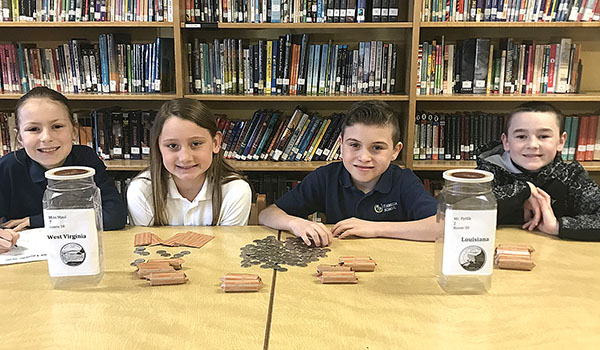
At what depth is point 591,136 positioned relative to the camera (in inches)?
134

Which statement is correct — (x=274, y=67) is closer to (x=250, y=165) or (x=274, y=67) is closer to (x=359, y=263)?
(x=250, y=165)

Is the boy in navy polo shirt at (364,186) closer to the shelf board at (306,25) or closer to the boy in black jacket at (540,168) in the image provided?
the boy in black jacket at (540,168)

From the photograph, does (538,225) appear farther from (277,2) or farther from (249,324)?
(277,2)

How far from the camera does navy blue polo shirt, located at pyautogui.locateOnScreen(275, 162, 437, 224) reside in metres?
2.11

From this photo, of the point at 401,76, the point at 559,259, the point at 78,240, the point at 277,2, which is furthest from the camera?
the point at 401,76

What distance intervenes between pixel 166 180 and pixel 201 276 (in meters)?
0.73

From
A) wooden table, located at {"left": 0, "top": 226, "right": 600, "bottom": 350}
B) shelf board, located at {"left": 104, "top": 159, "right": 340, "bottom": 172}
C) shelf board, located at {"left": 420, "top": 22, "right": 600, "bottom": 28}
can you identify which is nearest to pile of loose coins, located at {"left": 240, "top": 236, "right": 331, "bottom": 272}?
wooden table, located at {"left": 0, "top": 226, "right": 600, "bottom": 350}

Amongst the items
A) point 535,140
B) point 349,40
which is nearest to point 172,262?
point 535,140

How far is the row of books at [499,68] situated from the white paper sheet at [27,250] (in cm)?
232

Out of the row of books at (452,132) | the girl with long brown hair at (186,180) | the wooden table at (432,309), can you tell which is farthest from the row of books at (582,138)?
the girl with long brown hair at (186,180)

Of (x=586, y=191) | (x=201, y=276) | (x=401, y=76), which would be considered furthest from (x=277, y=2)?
(x=201, y=276)

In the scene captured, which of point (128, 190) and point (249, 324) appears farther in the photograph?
point (128, 190)

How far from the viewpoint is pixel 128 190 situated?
2.09 metres

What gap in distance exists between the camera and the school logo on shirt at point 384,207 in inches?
84.0
